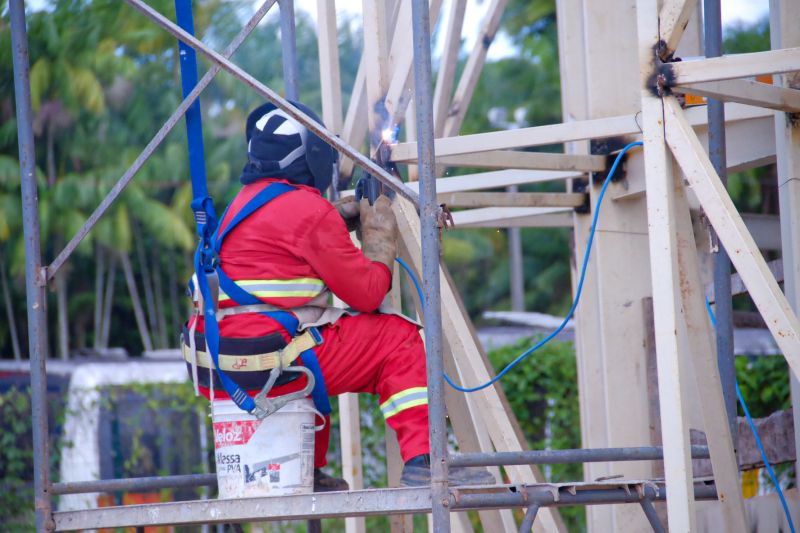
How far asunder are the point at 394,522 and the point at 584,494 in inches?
68.3

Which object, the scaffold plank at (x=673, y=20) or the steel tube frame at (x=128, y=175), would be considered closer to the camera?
the scaffold plank at (x=673, y=20)

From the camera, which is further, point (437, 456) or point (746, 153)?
point (746, 153)

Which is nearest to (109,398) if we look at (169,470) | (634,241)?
(169,470)

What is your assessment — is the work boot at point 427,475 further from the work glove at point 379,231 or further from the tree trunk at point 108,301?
the tree trunk at point 108,301

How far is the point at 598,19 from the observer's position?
5422 millimetres

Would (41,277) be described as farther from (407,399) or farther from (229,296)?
(407,399)

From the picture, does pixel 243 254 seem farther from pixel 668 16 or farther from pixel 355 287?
pixel 668 16

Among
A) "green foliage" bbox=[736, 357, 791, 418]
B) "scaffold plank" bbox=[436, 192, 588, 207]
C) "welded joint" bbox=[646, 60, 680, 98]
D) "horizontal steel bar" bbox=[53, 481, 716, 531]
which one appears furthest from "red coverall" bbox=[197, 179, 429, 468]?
"green foliage" bbox=[736, 357, 791, 418]

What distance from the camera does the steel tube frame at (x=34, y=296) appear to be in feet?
13.3

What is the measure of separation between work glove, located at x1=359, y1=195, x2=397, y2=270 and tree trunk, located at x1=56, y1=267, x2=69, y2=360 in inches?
1005

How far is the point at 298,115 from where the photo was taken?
3.83 m

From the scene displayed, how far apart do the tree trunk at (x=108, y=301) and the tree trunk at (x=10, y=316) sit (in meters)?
2.24

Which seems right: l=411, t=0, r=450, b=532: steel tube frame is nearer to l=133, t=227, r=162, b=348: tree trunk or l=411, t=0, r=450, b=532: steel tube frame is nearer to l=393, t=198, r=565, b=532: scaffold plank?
l=393, t=198, r=565, b=532: scaffold plank

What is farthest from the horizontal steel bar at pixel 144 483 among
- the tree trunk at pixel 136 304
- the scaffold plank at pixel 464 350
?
the tree trunk at pixel 136 304
